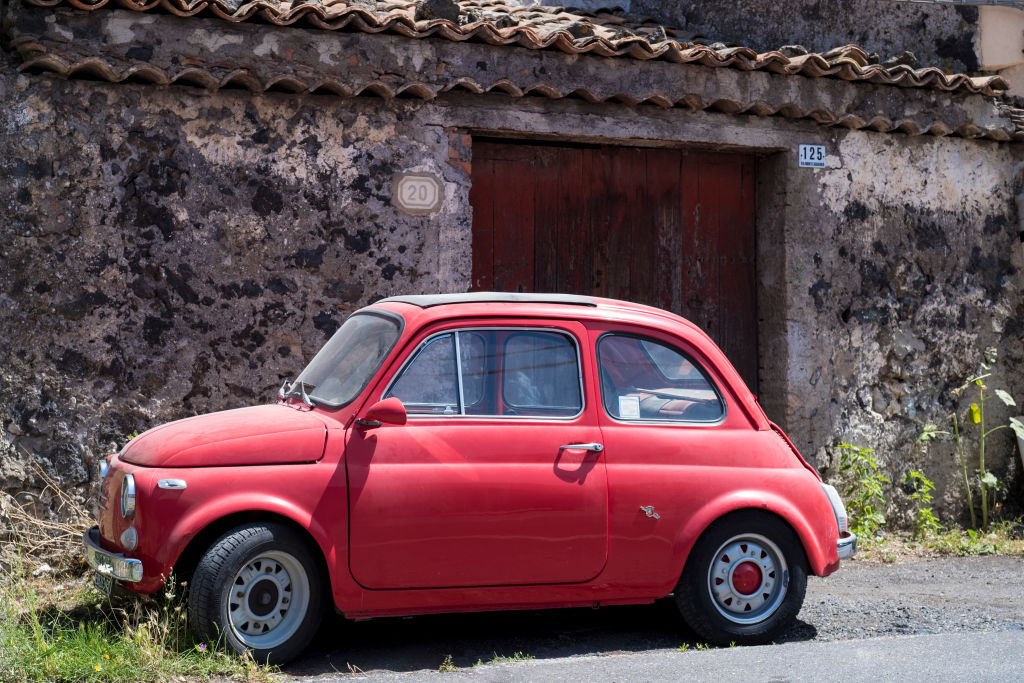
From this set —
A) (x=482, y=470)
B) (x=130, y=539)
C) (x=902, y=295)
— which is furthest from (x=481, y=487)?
(x=902, y=295)

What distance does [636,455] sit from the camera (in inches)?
181

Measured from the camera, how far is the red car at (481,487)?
4.16 m

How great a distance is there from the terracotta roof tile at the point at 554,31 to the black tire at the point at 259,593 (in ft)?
11.0

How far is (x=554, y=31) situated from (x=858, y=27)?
320cm

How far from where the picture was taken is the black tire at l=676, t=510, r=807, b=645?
461cm

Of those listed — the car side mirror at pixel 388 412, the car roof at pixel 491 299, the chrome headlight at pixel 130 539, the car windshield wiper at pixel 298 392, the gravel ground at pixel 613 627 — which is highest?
the car roof at pixel 491 299

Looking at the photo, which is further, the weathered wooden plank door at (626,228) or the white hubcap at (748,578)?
the weathered wooden plank door at (626,228)

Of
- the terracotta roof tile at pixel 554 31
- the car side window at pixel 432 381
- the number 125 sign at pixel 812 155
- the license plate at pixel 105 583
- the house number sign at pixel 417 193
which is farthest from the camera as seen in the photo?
the number 125 sign at pixel 812 155

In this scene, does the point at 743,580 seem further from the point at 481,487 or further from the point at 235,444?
the point at 235,444

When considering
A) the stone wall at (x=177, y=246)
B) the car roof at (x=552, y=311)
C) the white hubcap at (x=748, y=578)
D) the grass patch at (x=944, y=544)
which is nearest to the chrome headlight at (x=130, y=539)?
the car roof at (x=552, y=311)

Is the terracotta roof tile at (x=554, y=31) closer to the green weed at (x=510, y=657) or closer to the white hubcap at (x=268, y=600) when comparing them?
the white hubcap at (x=268, y=600)

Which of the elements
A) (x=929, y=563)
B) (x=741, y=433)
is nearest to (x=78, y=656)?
(x=741, y=433)

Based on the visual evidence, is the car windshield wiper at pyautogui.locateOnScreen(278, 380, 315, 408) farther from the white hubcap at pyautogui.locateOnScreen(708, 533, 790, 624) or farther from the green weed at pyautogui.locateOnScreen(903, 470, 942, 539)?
the green weed at pyautogui.locateOnScreen(903, 470, 942, 539)

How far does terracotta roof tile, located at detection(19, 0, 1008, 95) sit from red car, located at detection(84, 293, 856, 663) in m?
2.24
